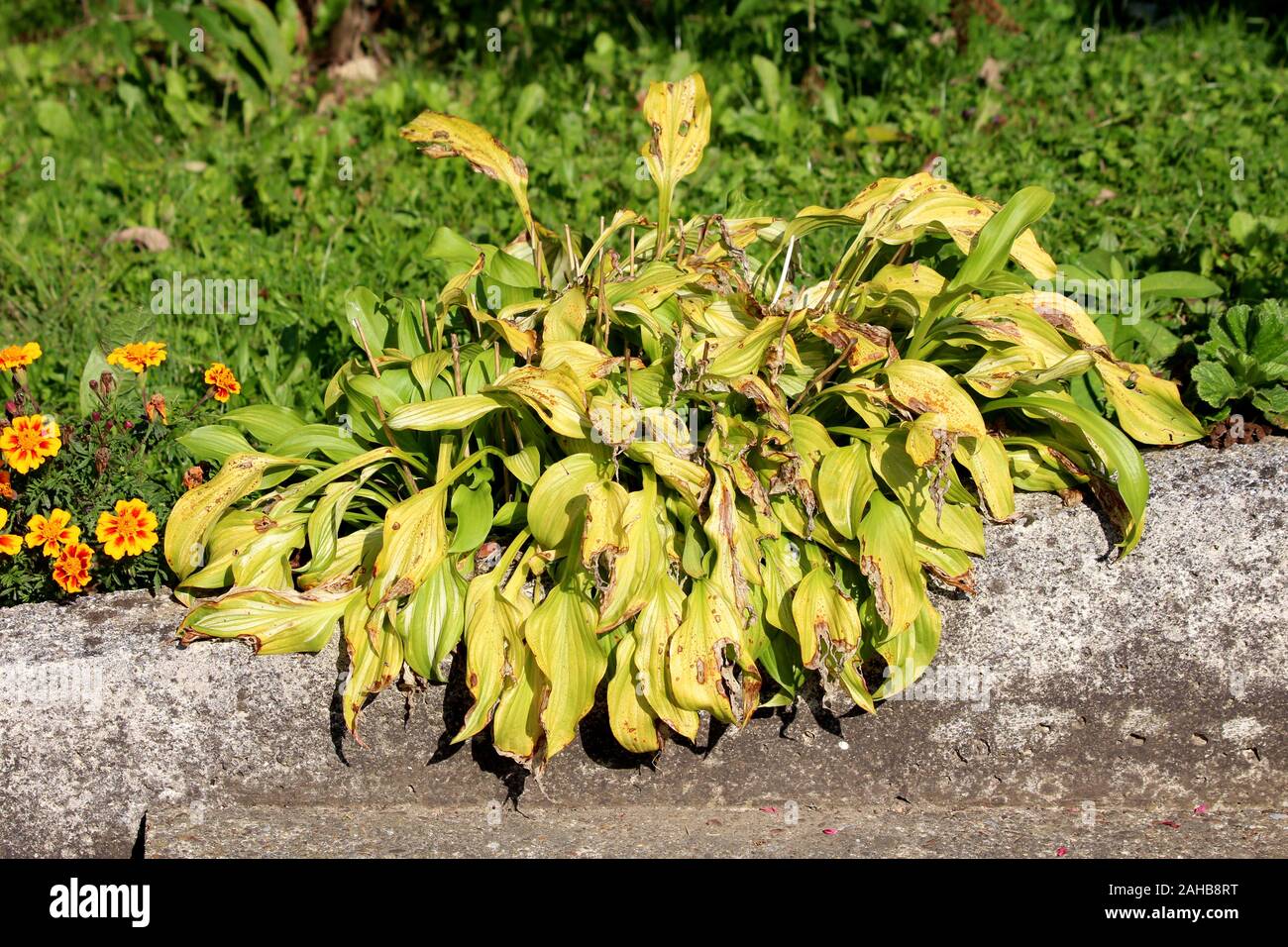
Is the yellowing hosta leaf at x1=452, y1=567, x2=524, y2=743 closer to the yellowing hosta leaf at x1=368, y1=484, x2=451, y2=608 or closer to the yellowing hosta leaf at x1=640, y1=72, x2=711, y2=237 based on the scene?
the yellowing hosta leaf at x1=368, y1=484, x2=451, y2=608

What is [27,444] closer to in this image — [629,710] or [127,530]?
[127,530]

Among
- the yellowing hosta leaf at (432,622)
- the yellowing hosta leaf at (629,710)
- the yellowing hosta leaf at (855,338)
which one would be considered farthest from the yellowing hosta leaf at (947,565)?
the yellowing hosta leaf at (432,622)

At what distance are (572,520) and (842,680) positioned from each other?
638 millimetres

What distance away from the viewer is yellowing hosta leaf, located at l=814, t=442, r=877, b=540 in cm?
256

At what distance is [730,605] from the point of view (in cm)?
252

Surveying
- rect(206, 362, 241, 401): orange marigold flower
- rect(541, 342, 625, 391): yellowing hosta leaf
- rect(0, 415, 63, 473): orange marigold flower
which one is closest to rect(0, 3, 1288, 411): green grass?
rect(206, 362, 241, 401): orange marigold flower

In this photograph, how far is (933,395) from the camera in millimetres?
2514

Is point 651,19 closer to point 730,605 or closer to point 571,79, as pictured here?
point 571,79

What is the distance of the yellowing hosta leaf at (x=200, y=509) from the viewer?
2.63 m

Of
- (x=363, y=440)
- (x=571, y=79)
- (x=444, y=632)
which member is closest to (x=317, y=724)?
(x=444, y=632)

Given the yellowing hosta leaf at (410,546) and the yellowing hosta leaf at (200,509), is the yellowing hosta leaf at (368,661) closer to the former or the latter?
the yellowing hosta leaf at (410,546)

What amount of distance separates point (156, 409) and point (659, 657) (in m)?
1.37

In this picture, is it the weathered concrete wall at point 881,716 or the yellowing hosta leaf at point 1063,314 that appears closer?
the weathered concrete wall at point 881,716

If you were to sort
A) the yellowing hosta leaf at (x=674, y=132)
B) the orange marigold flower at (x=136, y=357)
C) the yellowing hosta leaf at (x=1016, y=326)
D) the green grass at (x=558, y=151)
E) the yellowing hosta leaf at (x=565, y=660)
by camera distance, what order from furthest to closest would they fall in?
the green grass at (x=558, y=151)
the orange marigold flower at (x=136, y=357)
the yellowing hosta leaf at (x=674, y=132)
the yellowing hosta leaf at (x=1016, y=326)
the yellowing hosta leaf at (x=565, y=660)
